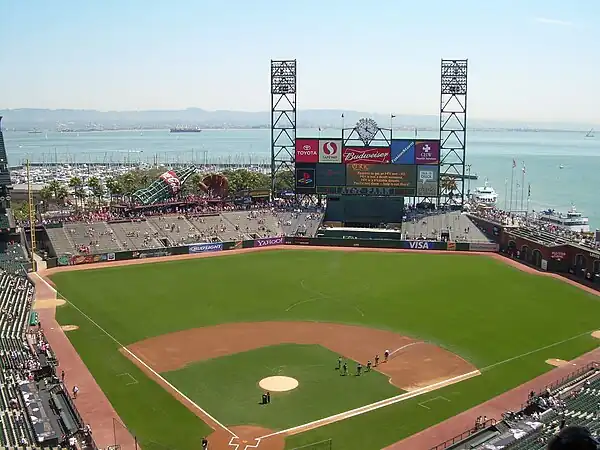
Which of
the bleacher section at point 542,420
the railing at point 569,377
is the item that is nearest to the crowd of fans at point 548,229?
the railing at point 569,377

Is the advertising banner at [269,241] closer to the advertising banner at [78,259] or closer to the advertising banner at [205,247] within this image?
the advertising banner at [205,247]

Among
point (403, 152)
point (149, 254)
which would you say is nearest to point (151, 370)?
point (149, 254)

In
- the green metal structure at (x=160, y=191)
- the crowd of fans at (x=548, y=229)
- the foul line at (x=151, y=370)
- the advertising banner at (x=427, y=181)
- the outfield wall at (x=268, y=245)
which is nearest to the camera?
the foul line at (x=151, y=370)

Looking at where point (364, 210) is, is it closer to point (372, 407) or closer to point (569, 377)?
point (569, 377)

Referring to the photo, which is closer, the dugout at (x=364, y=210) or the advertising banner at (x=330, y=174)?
the advertising banner at (x=330, y=174)

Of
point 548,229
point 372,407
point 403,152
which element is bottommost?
point 372,407

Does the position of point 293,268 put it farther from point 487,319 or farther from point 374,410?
point 374,410
